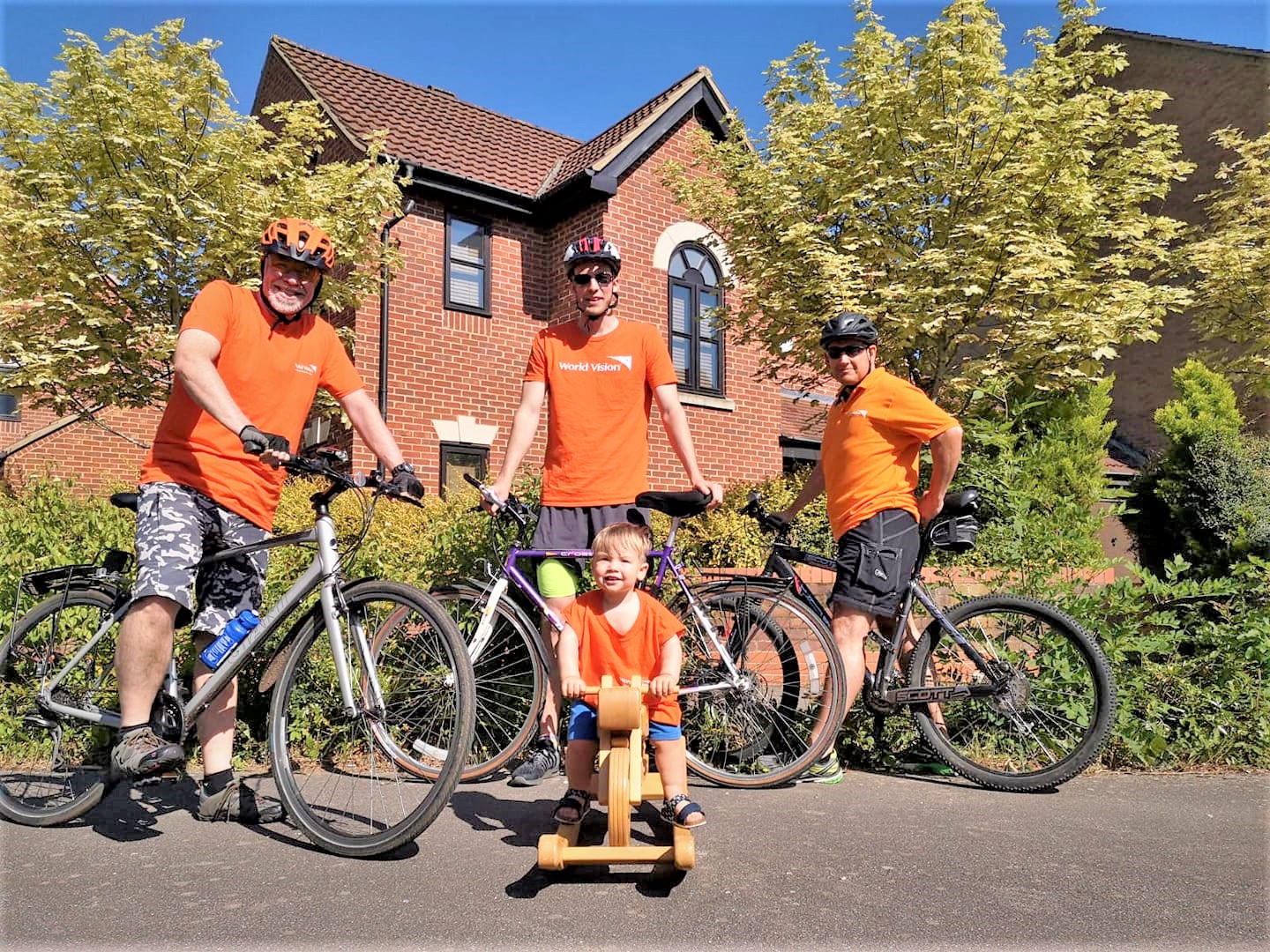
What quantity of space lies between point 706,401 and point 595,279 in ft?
31.6

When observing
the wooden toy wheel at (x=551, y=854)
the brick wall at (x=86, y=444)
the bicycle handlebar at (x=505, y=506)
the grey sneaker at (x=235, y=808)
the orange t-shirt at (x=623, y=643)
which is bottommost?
the grey sneaker at (x=235, y=808)

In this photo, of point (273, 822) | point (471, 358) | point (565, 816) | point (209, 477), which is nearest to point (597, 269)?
point (209, 477)

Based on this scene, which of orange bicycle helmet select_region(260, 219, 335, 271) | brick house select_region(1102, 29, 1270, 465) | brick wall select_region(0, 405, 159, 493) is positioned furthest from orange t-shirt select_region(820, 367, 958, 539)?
brick house select_region(1102, 29, 1270, 465)

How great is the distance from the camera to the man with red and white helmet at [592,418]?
12.4 feet

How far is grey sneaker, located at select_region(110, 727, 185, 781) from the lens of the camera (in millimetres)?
3016

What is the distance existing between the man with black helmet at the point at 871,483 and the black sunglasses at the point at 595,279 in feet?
3.31

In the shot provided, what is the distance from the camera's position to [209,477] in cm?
330

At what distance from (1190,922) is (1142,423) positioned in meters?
22.8

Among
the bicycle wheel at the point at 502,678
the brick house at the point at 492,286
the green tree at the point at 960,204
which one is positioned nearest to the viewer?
the bicycle wheel at the point at 502,678

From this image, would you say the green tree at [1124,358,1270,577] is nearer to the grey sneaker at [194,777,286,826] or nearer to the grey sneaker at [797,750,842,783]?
the grey sneaker at [797,750,842,783]

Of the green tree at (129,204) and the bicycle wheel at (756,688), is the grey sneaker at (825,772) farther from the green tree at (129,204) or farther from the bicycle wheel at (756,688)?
the green tree at (129,204)

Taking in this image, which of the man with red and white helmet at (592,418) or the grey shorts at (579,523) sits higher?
the man with red and white helmet at (592,418)

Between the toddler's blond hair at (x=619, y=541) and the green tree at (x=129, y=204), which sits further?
the green tree at (x=129, y=204)

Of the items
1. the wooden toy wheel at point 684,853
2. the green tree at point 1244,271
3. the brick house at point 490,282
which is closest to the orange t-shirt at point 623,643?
the wooden toy wheel at point 684,853
